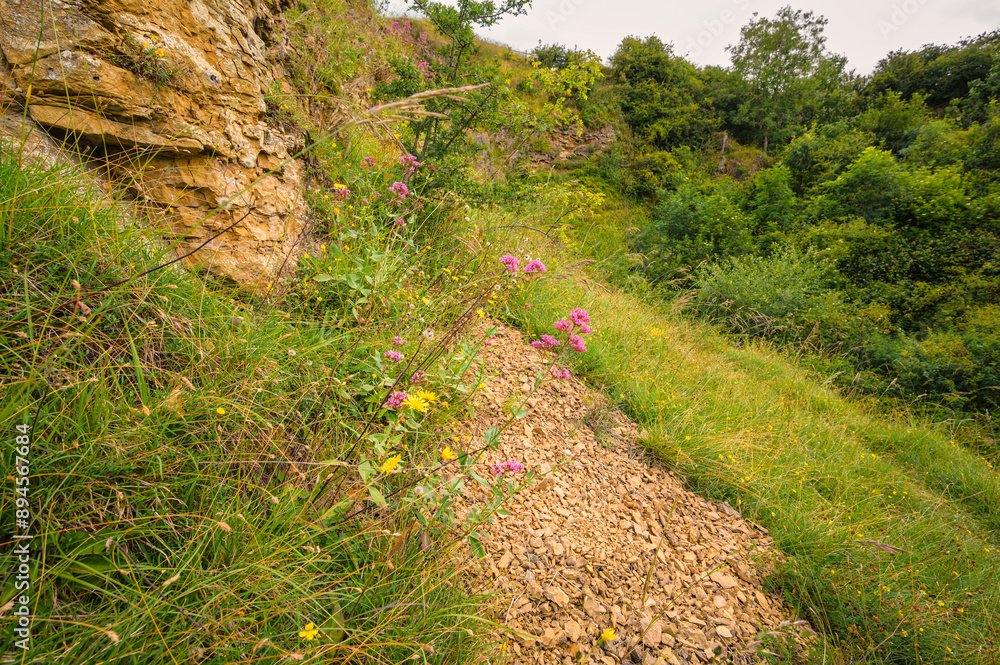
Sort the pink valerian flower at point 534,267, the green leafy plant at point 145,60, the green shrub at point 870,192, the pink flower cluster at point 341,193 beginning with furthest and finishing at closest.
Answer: the green shrub at point 870,192, the pink flower cluster at point 341,193, the pink valerian flower at point 534,267, the green leafy plant at point 145,60

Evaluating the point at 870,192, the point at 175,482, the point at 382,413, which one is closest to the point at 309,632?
the point at 175,482

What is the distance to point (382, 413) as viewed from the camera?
1.75m

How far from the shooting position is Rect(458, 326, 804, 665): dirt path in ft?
5.00

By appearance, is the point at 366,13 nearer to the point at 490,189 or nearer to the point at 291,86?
the point at 291,86

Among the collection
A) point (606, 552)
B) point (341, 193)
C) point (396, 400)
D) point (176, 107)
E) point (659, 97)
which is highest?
point (659, 97)

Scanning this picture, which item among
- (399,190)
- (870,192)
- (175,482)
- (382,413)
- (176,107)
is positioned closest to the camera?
(175,482)

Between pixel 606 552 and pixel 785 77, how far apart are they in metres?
23.7

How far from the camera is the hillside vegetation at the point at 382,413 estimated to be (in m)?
0.98

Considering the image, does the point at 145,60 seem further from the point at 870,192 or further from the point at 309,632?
the point at 870,192

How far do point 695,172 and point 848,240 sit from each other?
5.15 metres

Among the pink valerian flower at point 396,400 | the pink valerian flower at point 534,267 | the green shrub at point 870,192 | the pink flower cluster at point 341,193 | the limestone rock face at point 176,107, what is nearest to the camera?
the pink valerian flower at point 396,400

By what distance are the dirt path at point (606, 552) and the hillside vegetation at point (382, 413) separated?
0.15 meters

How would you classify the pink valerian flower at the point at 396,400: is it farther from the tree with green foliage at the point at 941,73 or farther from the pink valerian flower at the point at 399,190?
the tree with green foliage at the point at 941,73

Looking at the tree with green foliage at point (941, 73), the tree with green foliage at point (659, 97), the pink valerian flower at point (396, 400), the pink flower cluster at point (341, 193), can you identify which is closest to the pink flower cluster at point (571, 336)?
the pink valerian flower at point (396, 400)
